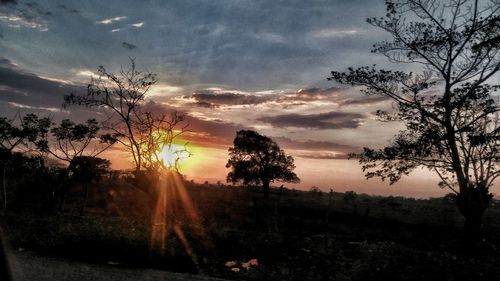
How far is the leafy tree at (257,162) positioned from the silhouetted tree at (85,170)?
17212 mm

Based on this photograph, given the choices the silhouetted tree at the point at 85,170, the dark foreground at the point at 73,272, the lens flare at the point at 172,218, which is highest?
the silhouetted tree at the point at 85,170

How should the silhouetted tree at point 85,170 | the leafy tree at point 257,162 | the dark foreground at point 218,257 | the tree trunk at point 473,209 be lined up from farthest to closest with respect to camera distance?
the leafy tree at point 257,162 < the silhouetted tree at point 85,170 < the tree trunk at point 473,209 < the dark foreground at point 218,257

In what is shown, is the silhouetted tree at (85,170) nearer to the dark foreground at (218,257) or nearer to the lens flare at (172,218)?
the lens flare at (172,218)

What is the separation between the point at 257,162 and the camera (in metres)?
53.4

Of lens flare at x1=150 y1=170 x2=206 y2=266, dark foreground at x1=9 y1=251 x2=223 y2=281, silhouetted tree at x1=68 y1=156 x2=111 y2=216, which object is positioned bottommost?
dark foreground at x1=9 y1=251 x2=223 y2=281

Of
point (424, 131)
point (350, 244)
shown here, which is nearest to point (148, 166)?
point (350, 244)

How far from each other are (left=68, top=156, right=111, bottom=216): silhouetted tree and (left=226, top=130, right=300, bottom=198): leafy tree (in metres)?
17.2

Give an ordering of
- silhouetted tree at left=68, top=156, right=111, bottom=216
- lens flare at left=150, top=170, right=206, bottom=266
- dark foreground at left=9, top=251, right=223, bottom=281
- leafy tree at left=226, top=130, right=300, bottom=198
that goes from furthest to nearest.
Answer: leafy tree at left=226, top=130, right=300, bottom=198 → silhouetted tree at left=68, top=156, right=111, bottom=216 → lens flare at left=150, top=170, right=206, bottom=266 → dark foreground at left=9, top=251, right=223, bottom=281

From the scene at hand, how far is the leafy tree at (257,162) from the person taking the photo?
52688 mm

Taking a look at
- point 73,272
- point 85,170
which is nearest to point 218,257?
point 73,272

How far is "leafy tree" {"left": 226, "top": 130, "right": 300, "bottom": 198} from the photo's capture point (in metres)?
52.7

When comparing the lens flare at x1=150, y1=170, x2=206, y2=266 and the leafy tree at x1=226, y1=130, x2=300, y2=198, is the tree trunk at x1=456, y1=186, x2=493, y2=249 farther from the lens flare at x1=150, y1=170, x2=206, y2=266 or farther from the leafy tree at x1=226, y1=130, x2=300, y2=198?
the leafy tree at x1=226, y1=130, x2=300, y2=198

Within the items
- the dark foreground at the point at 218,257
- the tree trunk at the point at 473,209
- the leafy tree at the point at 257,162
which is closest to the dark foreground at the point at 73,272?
the dark foreground at the point at 218,257

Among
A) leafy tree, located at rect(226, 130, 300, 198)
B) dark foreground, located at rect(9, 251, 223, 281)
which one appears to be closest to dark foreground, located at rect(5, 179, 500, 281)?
dark foreground, located at rect(9, 251, 223, 281)
